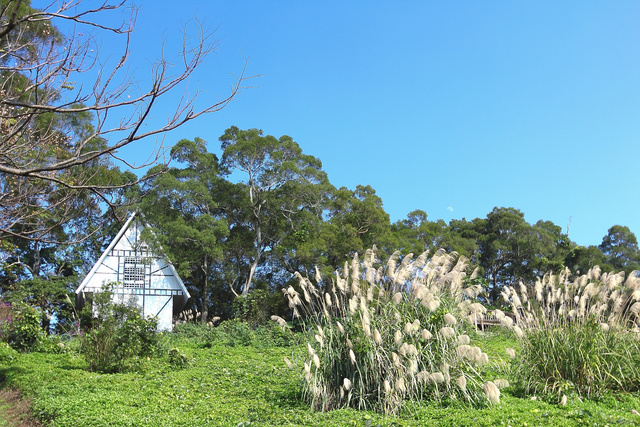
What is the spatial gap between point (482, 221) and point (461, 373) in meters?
27.5

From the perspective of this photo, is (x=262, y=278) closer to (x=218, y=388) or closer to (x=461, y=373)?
(x=218, y=388)

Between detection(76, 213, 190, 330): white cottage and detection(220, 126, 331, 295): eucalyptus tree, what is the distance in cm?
408

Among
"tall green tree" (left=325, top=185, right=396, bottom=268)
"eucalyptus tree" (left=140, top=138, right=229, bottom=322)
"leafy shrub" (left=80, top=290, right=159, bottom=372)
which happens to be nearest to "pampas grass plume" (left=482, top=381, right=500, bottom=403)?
"leafy shrub" (left=80, top=290, right=159, bottom=372)

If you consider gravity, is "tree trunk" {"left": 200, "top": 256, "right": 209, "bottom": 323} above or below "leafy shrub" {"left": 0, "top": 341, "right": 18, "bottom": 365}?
above

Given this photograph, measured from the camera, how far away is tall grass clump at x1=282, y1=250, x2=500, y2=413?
565 centimetres

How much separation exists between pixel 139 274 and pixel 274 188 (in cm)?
723

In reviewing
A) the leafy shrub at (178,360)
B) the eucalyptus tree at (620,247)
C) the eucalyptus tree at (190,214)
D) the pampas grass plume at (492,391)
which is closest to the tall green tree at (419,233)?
the eucalyptus tree at (190,214)

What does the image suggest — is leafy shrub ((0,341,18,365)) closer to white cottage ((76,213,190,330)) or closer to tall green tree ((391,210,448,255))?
white cottage ((76,213,190,330))

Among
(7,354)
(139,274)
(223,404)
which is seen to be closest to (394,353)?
(223,404)

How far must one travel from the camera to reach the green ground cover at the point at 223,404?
206 inches

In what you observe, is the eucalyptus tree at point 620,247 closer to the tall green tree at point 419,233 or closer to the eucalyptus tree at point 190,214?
the tall green tree at point 419,233

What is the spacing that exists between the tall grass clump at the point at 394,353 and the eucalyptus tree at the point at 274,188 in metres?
16.5

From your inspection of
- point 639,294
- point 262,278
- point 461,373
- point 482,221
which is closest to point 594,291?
point 639,294

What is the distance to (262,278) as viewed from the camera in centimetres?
2611
